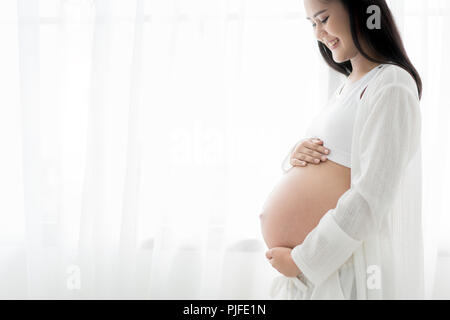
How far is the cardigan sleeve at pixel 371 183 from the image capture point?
783 millimetres

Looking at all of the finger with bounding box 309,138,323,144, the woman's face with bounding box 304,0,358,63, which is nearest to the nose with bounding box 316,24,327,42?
the woman's face with bounding box 304,0,358,63

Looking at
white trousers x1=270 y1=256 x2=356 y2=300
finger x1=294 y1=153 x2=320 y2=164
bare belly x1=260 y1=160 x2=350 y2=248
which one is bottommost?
white trousers x1=270 y1=256 x2=356 y2=300

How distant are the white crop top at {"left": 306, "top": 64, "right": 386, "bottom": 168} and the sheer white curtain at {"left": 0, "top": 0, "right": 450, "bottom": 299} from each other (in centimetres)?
38

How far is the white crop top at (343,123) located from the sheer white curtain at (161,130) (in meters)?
0.38

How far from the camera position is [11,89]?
142 centimetres

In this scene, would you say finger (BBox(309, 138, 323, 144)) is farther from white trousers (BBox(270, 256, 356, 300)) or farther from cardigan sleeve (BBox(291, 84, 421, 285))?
white trousers (BBox(270, 256, 356, 300))

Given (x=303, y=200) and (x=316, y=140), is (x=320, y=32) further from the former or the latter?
(x=303, y=200)

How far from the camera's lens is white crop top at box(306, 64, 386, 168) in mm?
877

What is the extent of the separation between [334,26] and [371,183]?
38 centimetres

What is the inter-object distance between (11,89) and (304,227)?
1202mm

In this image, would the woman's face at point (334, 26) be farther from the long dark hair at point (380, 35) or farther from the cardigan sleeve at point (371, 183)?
the cardigan sleeve at point (371, 183)

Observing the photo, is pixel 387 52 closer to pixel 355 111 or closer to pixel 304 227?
pixel 355 111

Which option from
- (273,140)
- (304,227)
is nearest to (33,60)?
(273,140)

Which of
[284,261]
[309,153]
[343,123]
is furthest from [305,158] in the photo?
[284,261]
